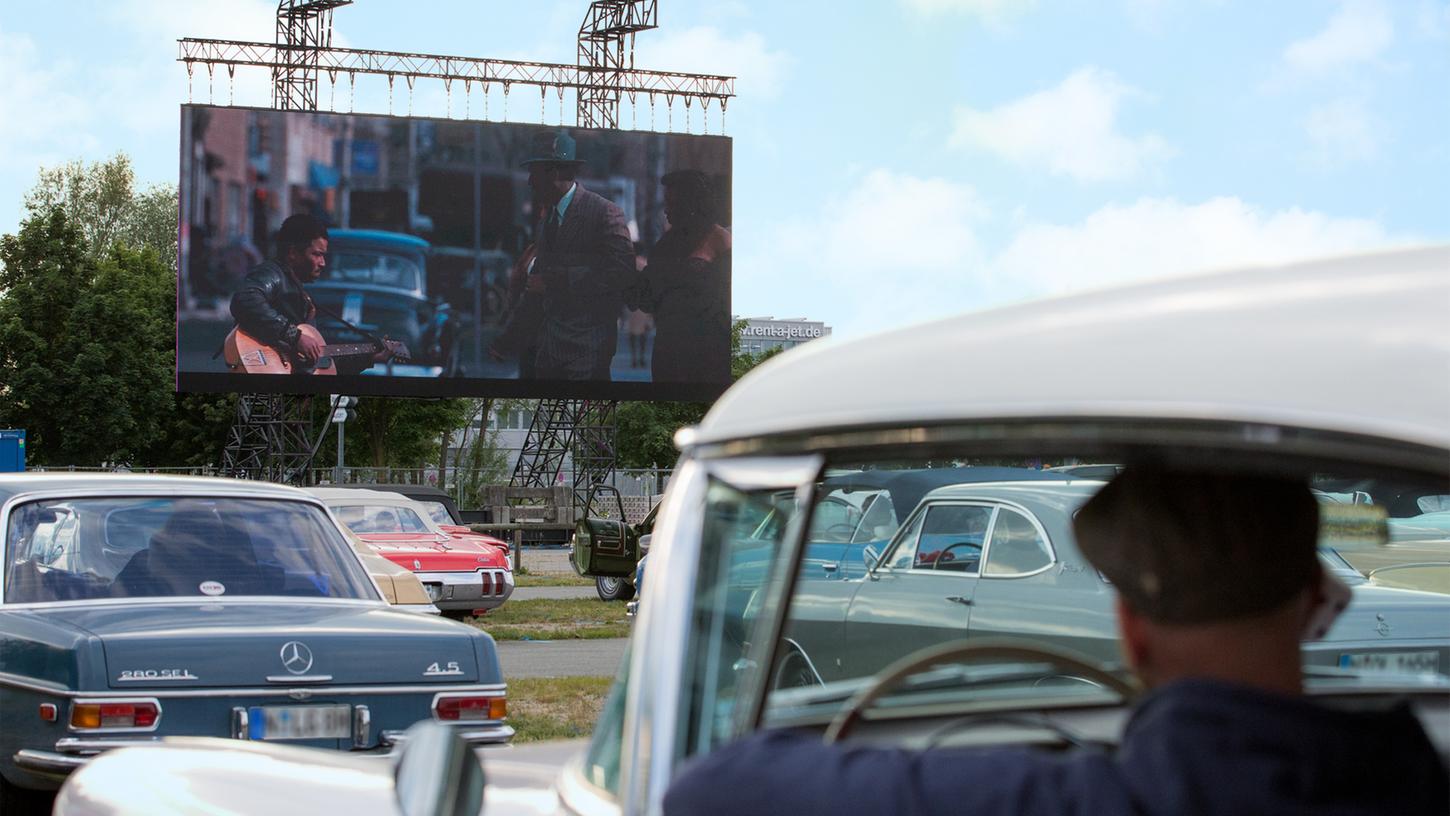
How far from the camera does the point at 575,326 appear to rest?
133 ft

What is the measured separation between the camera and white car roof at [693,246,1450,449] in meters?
1.19

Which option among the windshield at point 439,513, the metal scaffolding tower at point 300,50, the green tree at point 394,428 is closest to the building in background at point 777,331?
the green tree at point 394,428

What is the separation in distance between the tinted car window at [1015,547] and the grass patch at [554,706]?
3853 millimetres

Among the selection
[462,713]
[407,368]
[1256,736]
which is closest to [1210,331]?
[1256,736]

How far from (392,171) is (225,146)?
3.91m

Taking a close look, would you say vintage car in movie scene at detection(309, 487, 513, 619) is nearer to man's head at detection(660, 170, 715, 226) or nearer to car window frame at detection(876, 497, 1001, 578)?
car window frame at detection(876, 497, 1001, 578)

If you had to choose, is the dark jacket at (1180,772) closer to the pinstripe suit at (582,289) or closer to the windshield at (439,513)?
the windshield at (439,513)

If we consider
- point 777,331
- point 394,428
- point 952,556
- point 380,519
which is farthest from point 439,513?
point 777,331

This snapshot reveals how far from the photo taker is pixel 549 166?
4112 centimetres

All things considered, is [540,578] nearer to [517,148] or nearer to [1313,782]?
[517,148]

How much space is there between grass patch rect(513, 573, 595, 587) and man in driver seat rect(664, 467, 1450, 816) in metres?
24.9

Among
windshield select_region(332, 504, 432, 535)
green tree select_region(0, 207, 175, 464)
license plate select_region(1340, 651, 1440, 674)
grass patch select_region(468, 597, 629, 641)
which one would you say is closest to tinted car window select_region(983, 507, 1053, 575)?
license plate select_region(1340, 651, 1440, 674)

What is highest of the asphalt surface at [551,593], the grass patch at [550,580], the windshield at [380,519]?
the windshield at [380,519]

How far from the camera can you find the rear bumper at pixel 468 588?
17.3m
